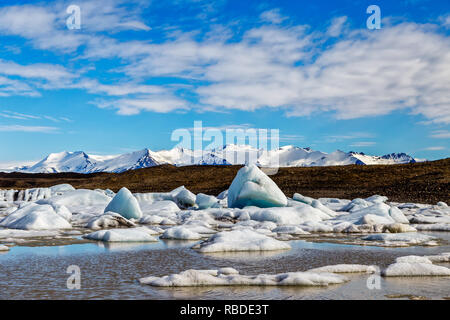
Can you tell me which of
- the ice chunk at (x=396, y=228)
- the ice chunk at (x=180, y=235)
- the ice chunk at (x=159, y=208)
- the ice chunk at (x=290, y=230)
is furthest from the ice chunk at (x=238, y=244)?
the ice chunk at (x=159, y=208)

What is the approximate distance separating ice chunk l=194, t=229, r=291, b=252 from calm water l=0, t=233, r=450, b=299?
9.9 inches

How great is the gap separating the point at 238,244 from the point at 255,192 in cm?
817

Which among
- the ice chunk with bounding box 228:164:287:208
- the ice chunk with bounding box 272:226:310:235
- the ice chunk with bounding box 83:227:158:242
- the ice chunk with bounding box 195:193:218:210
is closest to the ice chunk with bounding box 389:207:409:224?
the ice chunk with bounding box 228:164:287:208

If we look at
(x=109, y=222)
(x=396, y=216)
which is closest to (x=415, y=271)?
(x=396, y=216)

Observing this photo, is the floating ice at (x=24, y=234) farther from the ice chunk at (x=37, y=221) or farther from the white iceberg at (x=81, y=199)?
the white iceberg at (x=81, y=199)

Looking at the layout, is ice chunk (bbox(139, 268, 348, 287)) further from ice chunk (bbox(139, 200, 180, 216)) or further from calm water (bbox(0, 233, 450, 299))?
ice chunk (bbox(139, 200, 180, 216))

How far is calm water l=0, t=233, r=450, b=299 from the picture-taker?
448cm

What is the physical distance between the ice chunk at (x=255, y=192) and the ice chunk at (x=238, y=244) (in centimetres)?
756

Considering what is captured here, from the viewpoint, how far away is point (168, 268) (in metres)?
5.97

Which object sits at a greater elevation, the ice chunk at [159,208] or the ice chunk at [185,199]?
the ice chunk at [185,199]

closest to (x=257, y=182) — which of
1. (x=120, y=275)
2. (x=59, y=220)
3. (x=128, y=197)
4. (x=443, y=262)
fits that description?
(x=128, y=197)

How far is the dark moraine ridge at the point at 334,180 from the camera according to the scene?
26.5 meters

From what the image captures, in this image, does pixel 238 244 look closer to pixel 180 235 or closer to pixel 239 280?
pixel 180 235
